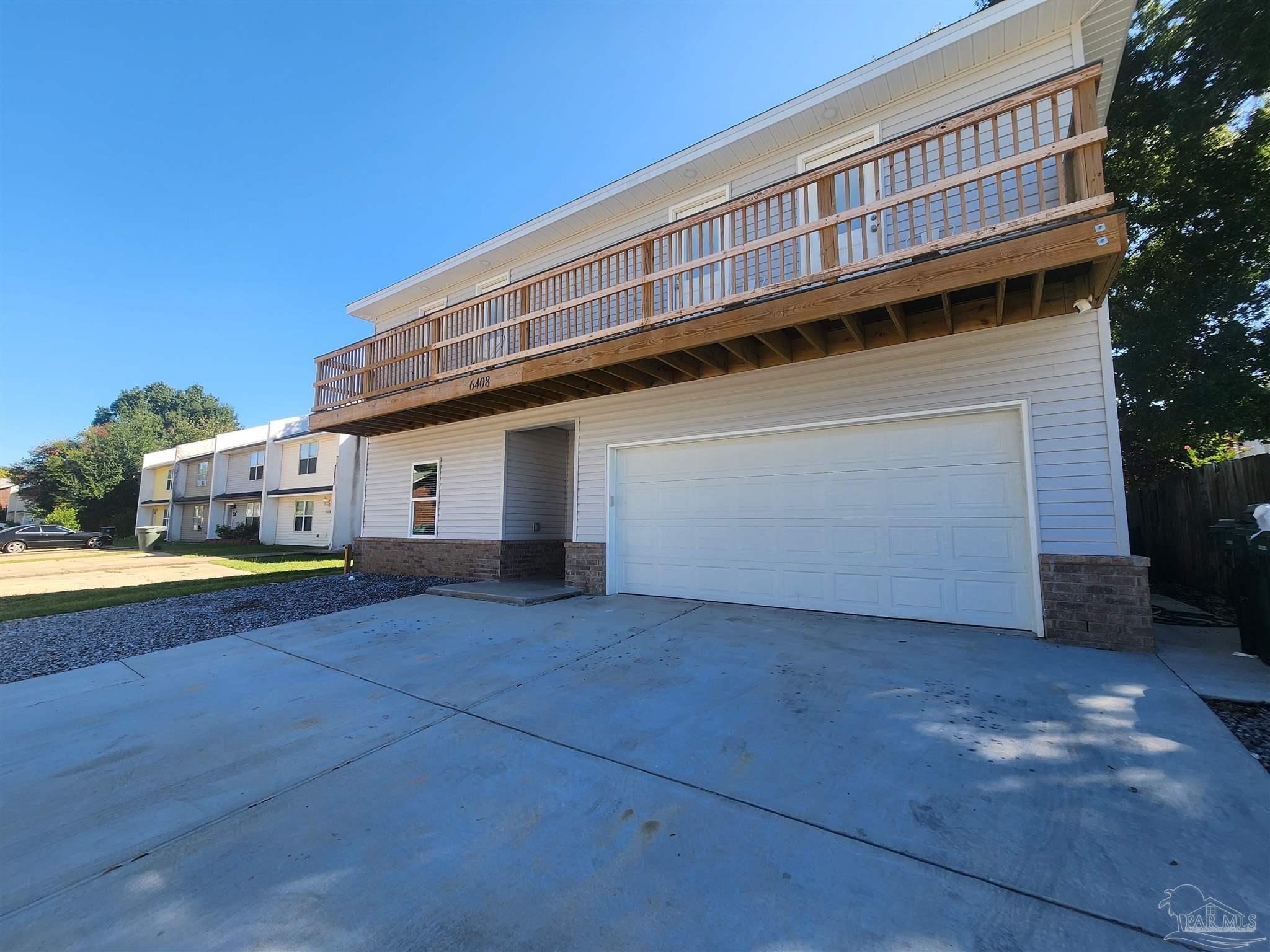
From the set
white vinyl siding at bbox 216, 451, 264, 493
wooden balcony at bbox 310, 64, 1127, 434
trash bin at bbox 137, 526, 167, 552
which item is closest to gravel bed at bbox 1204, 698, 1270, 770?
wooden balcony at bbox 310, 64, 1127, 434

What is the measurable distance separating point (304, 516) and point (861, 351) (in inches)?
1032

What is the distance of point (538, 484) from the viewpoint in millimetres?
10609

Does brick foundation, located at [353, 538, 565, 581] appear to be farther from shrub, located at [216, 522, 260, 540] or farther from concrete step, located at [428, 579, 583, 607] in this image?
shrub, located at [216, 522, 260, 540]

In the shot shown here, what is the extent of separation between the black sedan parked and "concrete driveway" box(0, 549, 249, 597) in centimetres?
303

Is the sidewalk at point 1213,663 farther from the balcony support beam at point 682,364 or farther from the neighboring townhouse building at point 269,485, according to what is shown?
the neighboring townhouse building at point 269,485

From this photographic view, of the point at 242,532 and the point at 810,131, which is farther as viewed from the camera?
the point at 242,532

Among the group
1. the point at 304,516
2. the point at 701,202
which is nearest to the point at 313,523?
the point at 304,516

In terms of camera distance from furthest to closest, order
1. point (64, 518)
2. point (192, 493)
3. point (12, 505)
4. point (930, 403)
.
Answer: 1. point (12, 505)
2. point (64, 518)
3. point (192, 493)
4. point (930, 403)

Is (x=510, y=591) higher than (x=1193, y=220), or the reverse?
(x=1193, y=220)

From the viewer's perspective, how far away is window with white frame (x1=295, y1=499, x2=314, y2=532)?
2380 centimetres

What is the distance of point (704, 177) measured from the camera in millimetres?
8047

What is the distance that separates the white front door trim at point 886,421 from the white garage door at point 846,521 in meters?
0.08

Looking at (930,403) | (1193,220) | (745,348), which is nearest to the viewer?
(930,403)

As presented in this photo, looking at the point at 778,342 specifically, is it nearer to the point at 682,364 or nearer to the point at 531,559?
the point at 682,364
